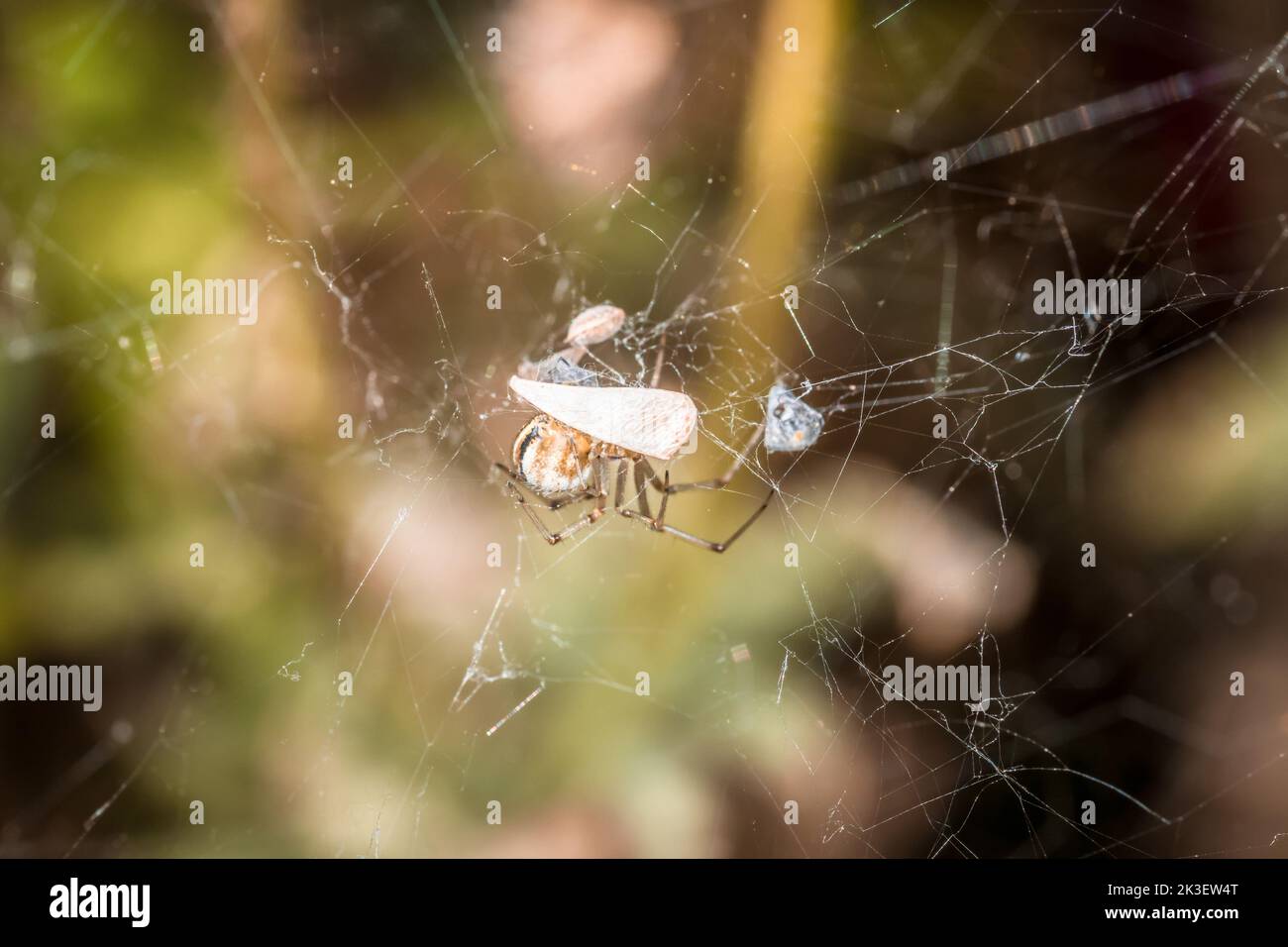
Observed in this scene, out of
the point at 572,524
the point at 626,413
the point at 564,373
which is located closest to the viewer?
the point at 626,413

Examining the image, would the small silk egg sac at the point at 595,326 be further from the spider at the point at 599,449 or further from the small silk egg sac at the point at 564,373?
the spider at the point at 599,449

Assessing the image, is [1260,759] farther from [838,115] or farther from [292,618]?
[292,618]

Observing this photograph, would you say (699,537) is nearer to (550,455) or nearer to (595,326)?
(550,455)

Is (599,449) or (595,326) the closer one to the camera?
(599,449)

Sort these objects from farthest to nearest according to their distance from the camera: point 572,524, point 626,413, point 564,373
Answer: point 572,524
point 564,373
point 626,413

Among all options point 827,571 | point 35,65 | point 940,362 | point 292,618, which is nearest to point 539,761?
point 292,618

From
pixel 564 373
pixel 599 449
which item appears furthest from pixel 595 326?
pixel 599 449

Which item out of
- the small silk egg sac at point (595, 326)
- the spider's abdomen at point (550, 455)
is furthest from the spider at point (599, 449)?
the small silk egg sac at point (595, 326)
